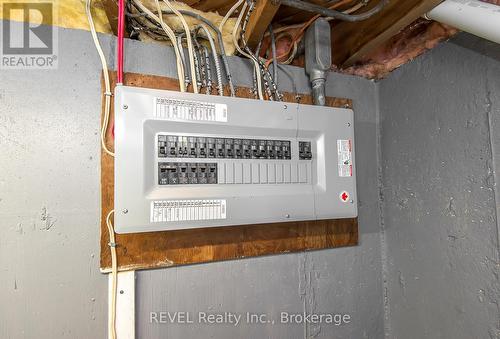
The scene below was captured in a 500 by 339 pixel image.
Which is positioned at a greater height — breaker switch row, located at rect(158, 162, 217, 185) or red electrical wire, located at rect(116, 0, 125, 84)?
red electrical wire, located at rect(116, 0, 125, 84)

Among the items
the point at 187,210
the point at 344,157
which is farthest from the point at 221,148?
the point at 344,157

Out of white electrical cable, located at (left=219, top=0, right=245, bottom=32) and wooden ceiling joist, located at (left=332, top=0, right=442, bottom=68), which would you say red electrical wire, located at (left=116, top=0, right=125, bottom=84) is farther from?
wooden ceiling joist, located at (left=332, top=0, right=442, bottom=68)

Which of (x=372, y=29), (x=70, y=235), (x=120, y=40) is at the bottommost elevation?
(x=70, y=235)

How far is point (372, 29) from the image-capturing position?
90 cm

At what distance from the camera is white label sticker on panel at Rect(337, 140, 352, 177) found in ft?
2.81

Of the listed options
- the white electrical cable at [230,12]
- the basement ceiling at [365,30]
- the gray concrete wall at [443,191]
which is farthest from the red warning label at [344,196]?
the white electrical cable at [230,12]

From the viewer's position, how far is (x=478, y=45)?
758 mm

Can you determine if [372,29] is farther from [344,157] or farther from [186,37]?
[186,37]

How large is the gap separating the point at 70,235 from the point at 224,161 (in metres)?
0.45

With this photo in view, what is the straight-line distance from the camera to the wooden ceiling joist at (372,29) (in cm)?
78

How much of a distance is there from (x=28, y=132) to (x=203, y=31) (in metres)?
0.57

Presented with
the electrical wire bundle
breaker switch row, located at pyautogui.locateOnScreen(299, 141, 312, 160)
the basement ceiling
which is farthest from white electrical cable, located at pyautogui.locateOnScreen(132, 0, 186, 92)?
breaker switch row, located at pyautogui.locateOnScreen(299, 141, 312, 160)

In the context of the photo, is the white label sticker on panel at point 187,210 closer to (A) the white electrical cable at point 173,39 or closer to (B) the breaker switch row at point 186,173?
(B) the breaker switch row at point 186,173

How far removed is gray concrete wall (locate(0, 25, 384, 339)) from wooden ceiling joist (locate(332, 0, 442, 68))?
0.41 metres
